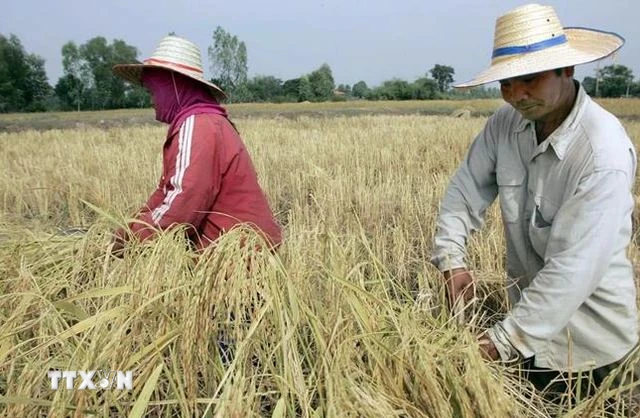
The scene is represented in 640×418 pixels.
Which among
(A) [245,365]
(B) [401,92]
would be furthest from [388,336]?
(B) [401,92]

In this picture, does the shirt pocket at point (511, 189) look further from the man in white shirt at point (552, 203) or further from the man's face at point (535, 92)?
the man's face at point (535, 92)

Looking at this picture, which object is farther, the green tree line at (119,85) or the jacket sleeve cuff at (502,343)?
the green tree line at (119,85)

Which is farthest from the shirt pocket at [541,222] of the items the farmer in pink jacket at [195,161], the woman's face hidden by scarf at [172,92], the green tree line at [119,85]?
the green tree line at [119,85]

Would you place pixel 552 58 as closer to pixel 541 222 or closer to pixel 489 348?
pixel 541 222

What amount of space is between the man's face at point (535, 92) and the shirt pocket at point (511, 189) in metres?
0.25

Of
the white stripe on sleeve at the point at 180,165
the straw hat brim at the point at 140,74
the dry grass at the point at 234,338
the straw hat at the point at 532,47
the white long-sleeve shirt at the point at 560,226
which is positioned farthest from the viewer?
the straw hat brim at the point at 140,74

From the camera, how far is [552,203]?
4.62 ft

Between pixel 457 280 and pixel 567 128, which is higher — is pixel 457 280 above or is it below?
below

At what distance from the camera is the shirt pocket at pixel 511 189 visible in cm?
157

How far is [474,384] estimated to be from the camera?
3.10 ft

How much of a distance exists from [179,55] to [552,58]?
1352mm

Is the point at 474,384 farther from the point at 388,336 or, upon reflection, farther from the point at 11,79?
the point at 11,79

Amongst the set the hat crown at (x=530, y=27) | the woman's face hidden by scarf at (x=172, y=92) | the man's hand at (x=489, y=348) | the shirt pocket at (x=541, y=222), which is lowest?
the man's hand at (x=489, y=348)

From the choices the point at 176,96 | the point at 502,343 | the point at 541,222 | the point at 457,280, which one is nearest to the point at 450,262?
the point at 457,280
